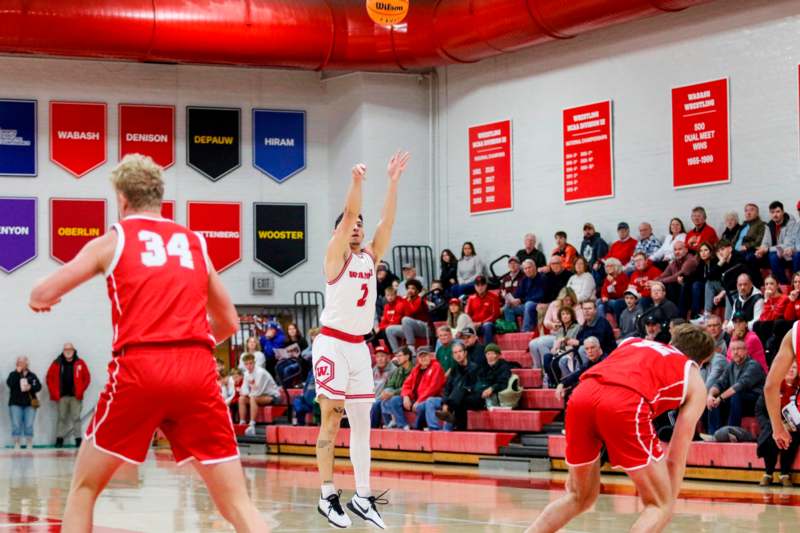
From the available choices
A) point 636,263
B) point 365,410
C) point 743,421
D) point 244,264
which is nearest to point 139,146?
point 244,264

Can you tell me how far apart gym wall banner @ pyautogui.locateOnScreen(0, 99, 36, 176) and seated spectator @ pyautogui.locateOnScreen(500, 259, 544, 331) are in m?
10.4

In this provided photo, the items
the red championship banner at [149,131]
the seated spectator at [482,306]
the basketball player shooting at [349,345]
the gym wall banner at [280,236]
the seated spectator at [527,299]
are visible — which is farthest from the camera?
the gym wall banner at [280,236]

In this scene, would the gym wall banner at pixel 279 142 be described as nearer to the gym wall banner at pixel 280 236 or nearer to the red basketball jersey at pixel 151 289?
the gym wall banner at pixel 280 236

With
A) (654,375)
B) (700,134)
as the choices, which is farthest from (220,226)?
(654,375)

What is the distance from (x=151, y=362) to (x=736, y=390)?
10.5 m

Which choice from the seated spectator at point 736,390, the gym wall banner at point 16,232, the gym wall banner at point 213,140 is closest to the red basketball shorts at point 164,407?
the seated spectator at point 736,390

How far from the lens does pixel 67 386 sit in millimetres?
25109

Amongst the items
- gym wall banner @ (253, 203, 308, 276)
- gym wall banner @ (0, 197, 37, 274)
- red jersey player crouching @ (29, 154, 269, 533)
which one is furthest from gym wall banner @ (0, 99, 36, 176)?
red jersey player crouching @ (29, 154, 269, 533)

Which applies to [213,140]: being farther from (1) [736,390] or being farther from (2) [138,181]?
(2) [138,181]

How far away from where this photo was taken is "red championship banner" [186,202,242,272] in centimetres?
2638

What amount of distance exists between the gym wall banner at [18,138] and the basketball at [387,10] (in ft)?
31.7

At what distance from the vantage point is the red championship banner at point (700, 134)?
66.1 feet

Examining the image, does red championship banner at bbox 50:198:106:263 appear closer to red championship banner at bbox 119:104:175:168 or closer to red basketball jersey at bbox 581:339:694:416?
red championship banner at bbox 119:104:175:168

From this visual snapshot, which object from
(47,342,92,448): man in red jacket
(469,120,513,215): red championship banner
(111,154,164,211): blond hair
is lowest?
(47,342,92,448): man in red jacket
